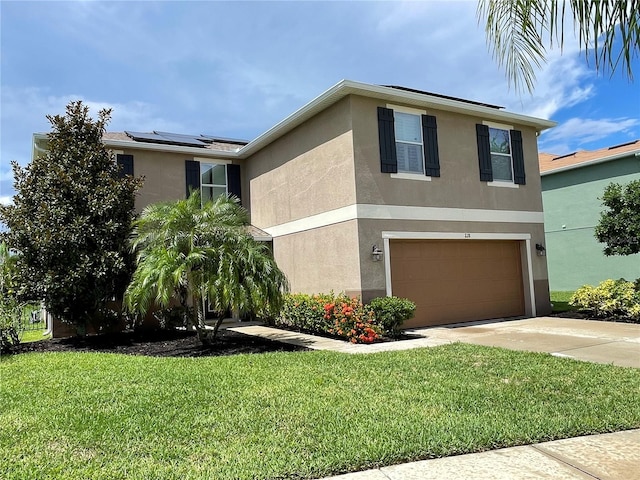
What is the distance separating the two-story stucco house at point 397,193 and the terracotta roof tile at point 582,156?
22.6ft

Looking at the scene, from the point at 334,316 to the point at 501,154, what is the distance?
7.44 m

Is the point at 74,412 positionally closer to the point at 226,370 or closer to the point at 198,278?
the point at 226,370

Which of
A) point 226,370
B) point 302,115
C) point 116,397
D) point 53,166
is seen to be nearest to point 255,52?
point 302,115

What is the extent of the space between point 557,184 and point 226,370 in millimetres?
19182

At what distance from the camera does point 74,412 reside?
5.09 m

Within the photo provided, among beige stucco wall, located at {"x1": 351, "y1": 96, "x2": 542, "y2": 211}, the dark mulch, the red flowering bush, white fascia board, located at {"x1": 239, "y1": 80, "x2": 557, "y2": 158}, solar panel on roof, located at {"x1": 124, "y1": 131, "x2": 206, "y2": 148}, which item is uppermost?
solar panel on roof, located at {"x1": 124, "y1": 131, "x2": 206, "y2": 148}

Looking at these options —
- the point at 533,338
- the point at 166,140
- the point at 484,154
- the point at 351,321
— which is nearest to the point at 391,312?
the point at 351,321

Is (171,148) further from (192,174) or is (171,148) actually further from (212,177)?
(212,177)

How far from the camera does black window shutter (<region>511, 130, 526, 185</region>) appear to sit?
45.5ft

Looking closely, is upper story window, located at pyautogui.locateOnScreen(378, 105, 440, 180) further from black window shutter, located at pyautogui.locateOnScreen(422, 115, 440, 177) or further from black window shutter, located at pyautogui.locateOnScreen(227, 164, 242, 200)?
black window shutter, located at pyautogui.locateOnScreen(227, 164, 242, 200)

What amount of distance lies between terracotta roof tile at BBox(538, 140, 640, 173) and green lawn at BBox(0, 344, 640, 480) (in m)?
15.3

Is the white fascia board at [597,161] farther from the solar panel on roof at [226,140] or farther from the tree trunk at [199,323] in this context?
the tree trunk at [199,323]

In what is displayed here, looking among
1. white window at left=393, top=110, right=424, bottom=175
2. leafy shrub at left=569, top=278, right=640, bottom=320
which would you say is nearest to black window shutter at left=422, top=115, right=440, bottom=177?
white window at left=393, top=110, right=424, bottom=175

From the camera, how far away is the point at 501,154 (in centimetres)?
1376
